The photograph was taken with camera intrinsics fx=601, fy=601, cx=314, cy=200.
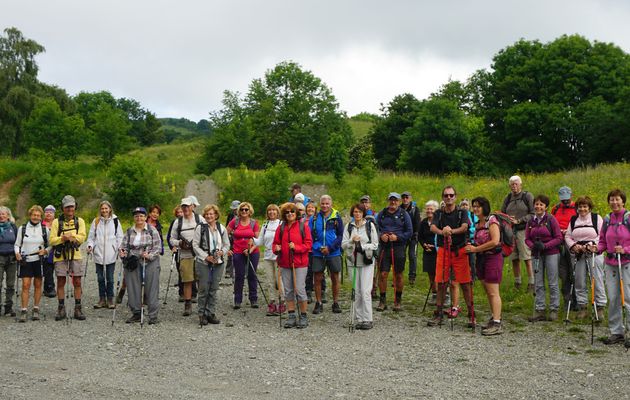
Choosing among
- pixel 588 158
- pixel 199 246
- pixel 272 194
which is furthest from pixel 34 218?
pixel 588 158

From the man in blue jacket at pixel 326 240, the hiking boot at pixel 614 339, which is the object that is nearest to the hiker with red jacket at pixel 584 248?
the hiking boot at pixel 614 339

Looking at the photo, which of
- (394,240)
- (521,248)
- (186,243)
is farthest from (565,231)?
(186,243)

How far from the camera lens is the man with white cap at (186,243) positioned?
1114cm

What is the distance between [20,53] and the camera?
52031 mm

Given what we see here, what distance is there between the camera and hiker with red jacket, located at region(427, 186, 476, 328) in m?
9.68

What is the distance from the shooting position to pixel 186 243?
11.2 metres

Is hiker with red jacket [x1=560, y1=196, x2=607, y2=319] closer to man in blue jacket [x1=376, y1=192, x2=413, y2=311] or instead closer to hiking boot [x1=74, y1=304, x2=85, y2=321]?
man in blue jacket [x1=376, y1=192, x2=413, y2=311]

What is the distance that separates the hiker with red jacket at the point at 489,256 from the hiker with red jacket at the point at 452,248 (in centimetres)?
32

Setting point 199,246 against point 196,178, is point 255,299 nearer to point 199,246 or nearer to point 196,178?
point 199,246

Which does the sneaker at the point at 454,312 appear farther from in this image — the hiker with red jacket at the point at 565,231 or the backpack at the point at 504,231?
the hiker with red jacket at the point at 565,231

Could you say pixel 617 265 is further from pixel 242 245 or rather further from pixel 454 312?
pixel 242 245

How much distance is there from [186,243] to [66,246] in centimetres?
207

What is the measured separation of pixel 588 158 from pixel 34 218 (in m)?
38.8

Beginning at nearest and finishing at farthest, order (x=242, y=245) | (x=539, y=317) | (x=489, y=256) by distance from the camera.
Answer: (x=489, y=256) → (x=539, y=317) → (x=242, y=245)
